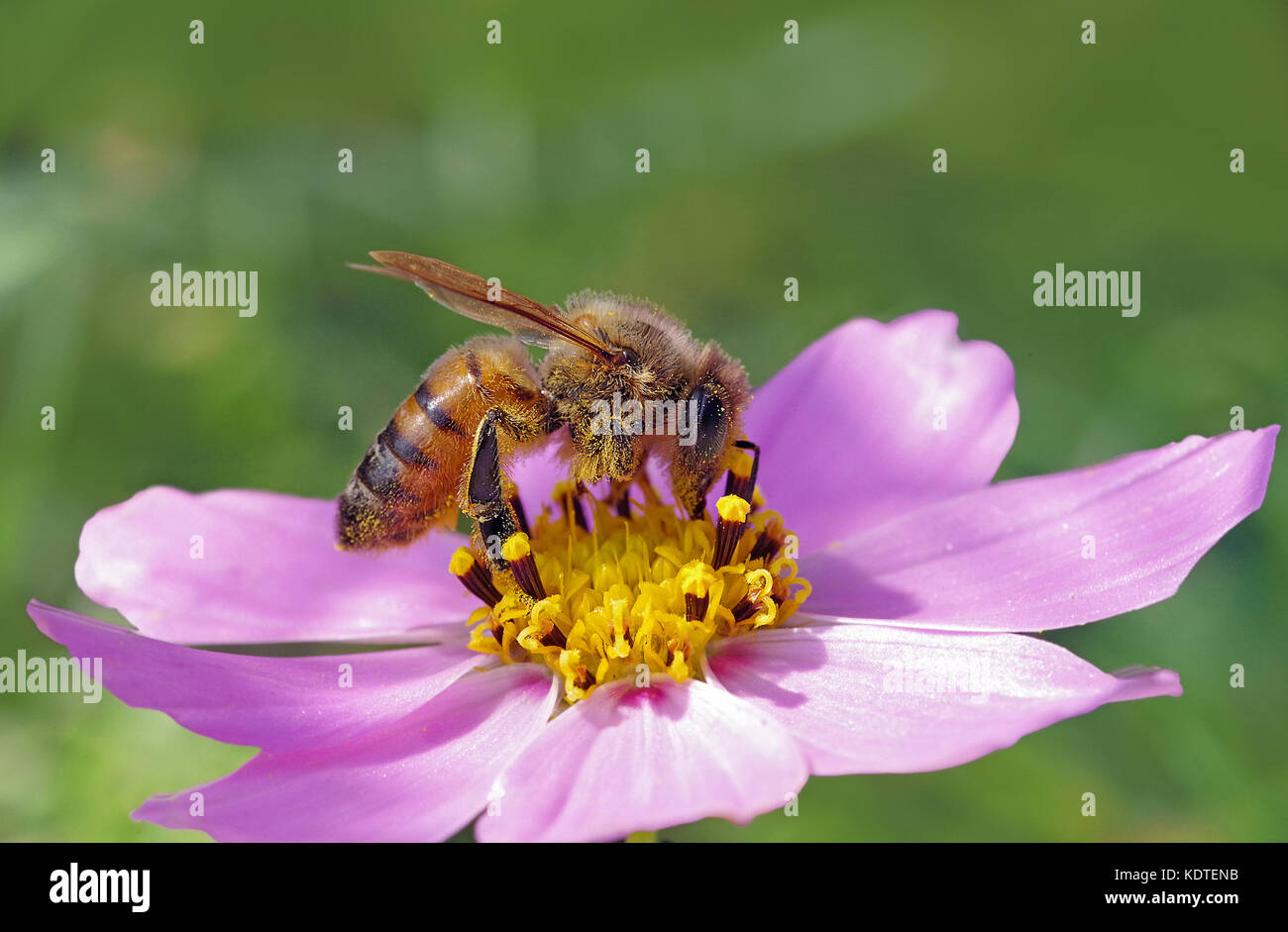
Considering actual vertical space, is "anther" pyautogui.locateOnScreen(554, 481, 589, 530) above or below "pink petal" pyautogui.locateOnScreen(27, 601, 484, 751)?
above

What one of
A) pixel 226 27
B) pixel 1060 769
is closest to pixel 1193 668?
pixel 1060 769

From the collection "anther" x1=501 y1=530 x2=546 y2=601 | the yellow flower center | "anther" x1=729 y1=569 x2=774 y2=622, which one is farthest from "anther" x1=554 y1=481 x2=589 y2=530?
"anther" x1=729 y1=569 x2=774 y2=622

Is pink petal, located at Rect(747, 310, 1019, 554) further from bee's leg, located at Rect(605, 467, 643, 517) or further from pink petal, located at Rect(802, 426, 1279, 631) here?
bee's leg, located at Rect(605, 467, 643, 517)

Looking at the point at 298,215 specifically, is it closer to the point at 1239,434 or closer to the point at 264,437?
the point at 264,437

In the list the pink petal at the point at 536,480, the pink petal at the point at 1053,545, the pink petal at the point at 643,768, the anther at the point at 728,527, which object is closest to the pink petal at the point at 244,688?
the pink petal at the point at 643,768

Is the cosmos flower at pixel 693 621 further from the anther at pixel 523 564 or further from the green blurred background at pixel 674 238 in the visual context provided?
the green blurred background at pixel 674 238

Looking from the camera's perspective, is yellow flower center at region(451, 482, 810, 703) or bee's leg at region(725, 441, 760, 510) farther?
bee's leg at region(725, 441, 760, 510)

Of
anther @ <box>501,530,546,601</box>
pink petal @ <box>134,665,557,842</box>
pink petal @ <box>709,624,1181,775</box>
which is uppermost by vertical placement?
anther @ <box>501,530,546,601</box>
